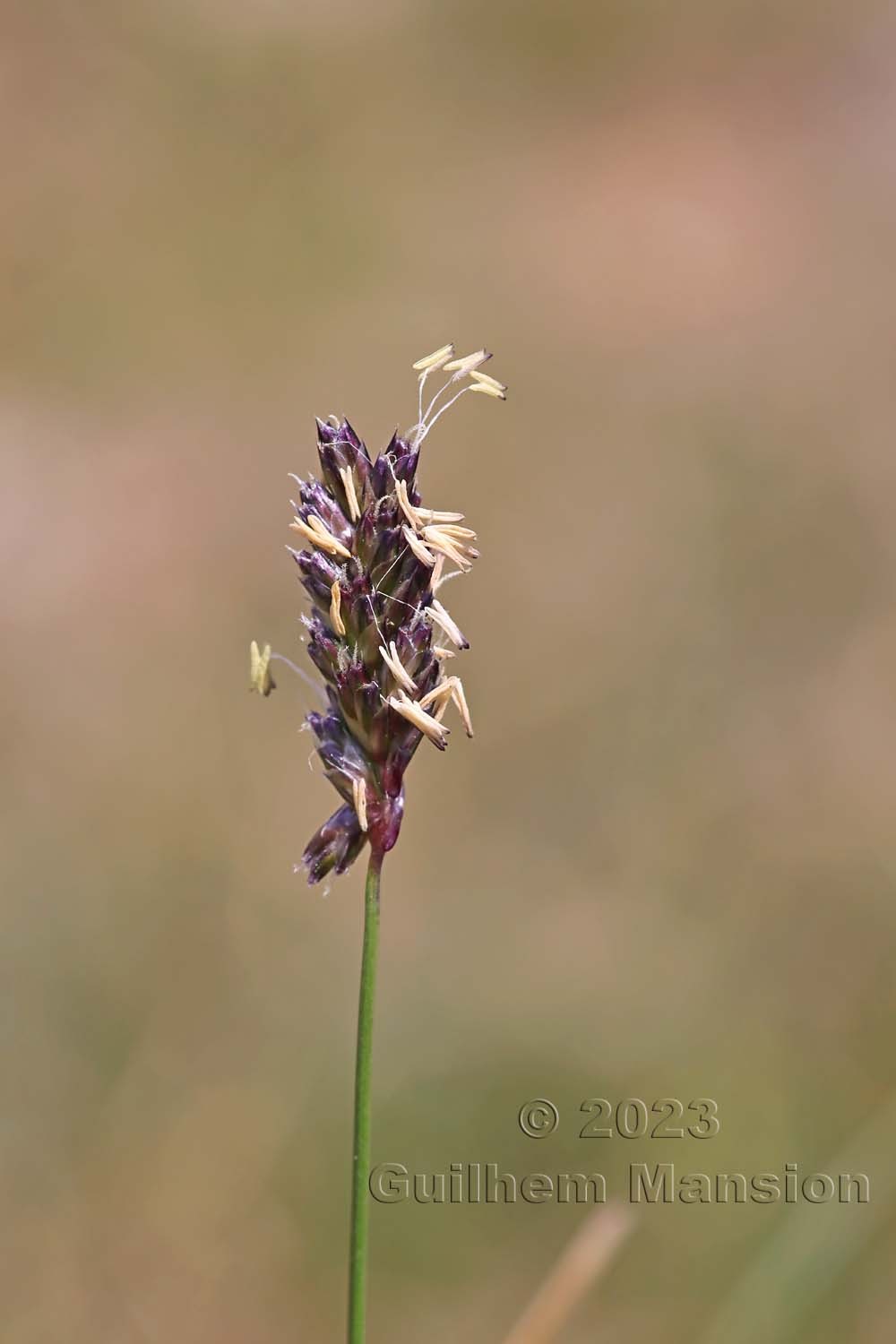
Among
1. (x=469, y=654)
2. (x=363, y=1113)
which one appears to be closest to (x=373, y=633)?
(x=363, y=1113)

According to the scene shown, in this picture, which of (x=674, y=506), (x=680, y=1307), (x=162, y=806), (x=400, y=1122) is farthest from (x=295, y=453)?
(x=680, y=1307)

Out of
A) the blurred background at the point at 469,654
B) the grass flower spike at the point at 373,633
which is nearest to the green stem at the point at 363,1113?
the grass flower spike at the point at 373,633

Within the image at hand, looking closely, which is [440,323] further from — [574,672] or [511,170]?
[574,672]

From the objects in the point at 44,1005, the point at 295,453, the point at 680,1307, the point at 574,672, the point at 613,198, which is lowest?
the point at 680,1307

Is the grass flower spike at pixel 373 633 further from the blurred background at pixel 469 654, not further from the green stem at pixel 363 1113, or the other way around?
the blurred background at pixel 469 654

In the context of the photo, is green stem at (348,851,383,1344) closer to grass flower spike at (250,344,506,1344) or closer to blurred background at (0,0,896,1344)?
grass flower spike at (250,344,506,1344)

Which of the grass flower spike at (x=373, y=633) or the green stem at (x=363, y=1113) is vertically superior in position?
the grass flower spike at (x=373, y=633)
